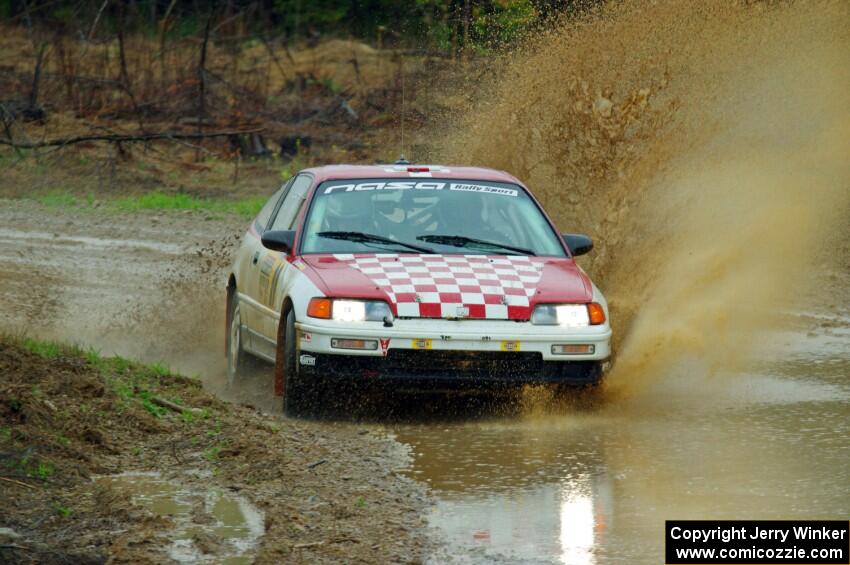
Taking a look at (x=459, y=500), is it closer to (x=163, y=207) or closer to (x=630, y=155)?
(x=630, y=155)

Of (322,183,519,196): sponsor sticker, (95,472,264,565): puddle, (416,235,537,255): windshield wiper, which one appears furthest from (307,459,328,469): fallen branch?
(322,183,519,196): sponsor sticker

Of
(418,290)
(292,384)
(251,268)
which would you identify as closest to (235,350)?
(251,268)

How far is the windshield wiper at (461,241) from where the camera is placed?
943cm

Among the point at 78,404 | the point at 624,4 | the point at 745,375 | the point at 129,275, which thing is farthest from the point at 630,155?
the point at 78,404

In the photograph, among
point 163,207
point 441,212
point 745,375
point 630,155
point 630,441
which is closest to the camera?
point 630,441

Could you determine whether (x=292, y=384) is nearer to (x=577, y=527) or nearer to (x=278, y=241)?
(x=278, y=241)

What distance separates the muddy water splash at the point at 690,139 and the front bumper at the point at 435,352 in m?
3.96

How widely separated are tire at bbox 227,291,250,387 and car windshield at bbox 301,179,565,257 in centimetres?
115

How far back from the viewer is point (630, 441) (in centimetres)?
812

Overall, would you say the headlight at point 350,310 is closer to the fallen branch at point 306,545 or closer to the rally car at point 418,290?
the rally car at point 418,290

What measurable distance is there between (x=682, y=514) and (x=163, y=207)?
15.8 m

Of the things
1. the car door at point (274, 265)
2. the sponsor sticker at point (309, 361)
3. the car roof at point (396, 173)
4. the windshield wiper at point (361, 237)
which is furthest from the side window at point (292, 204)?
the sponsor sticker at point (309, 361)

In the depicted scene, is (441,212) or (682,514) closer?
(682,514)

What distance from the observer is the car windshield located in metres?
9.41
